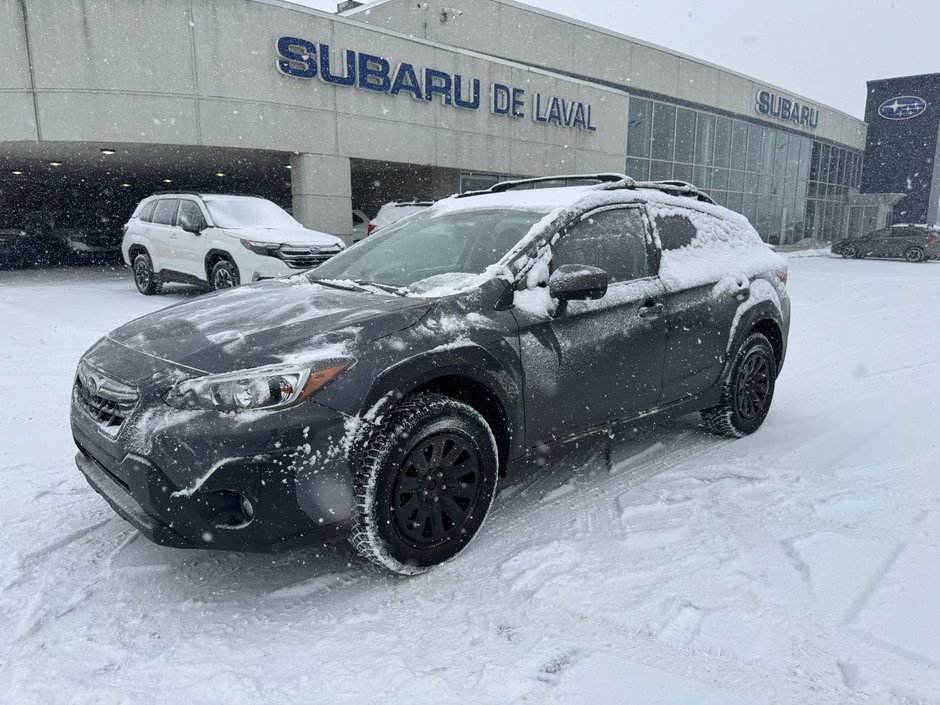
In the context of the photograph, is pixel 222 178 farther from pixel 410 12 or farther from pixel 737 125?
pixel 737 125

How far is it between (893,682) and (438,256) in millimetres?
2763

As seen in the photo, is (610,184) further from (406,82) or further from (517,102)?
(517,102)

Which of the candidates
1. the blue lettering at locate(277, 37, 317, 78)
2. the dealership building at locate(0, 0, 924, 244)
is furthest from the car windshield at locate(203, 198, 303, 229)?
the blue lettering at locate(277, 37, 317, 78)

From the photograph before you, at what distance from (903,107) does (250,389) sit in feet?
159

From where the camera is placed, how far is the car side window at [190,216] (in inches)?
411

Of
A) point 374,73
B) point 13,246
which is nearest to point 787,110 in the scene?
point 374,73

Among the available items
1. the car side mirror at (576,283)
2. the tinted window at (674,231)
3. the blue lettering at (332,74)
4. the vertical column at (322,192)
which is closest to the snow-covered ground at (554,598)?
the car side mirror at (576,283)

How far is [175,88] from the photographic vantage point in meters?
13.3

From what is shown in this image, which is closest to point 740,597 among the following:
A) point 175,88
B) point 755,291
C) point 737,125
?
point 755,291

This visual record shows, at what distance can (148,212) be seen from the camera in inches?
467

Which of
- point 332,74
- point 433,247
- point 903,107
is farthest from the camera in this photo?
point 903,107

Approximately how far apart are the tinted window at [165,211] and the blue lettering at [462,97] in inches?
341

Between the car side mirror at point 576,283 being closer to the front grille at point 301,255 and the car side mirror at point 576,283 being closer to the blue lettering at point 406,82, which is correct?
the front grille at point 301,255

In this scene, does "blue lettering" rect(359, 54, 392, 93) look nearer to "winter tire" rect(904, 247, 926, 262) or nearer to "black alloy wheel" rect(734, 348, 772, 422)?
"black alloy wheel" rect(734, 348, 772, 422)
